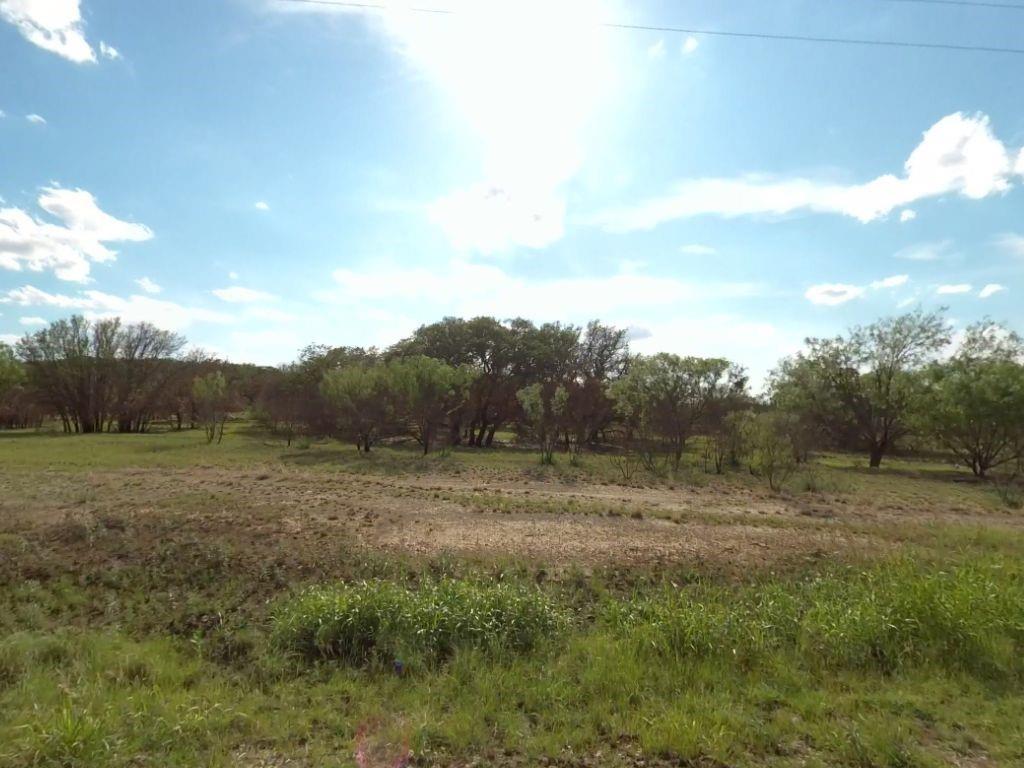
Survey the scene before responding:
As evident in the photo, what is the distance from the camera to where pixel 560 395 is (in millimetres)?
26906

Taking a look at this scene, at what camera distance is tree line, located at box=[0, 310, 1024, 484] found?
2502cm

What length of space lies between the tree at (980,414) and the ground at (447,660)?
13.6 metres

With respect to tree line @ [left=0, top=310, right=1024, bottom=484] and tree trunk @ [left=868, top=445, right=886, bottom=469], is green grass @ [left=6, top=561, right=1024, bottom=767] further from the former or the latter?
tree trunk @ [left=868, top=445, right=886, bottom=469]

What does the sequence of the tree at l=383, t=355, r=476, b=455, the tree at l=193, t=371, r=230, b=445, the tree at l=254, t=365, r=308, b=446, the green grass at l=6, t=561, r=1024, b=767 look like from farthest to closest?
the tree at l=254, t=365, r=308, b=446
the tree at l=193, t=371, r=230, b=445
the tree at l=383, t=355, r=476, b=455
the green grass at l=6, t=561, r=1024, b=767

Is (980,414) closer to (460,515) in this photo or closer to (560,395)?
(560,395)

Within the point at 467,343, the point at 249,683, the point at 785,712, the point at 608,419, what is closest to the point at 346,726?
the point at 249,683

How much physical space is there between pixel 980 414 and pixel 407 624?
30578mm

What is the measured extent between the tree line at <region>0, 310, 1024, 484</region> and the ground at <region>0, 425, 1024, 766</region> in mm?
9452

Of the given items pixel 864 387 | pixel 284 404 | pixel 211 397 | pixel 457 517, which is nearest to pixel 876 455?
pixel 864 387

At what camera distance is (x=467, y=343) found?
129 feet

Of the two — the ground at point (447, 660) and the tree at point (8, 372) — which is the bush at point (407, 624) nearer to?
the ground at point (447, 660)

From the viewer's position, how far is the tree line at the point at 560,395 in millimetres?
25016

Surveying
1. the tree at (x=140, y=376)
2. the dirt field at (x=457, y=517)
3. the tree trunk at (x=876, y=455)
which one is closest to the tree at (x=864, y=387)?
the tree trunk at (x=876, y=455)

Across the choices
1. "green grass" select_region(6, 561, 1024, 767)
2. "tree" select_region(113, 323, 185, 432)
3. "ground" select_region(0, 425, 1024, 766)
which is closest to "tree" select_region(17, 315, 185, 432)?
"tree" select_region(113, 323, 185, 432)
